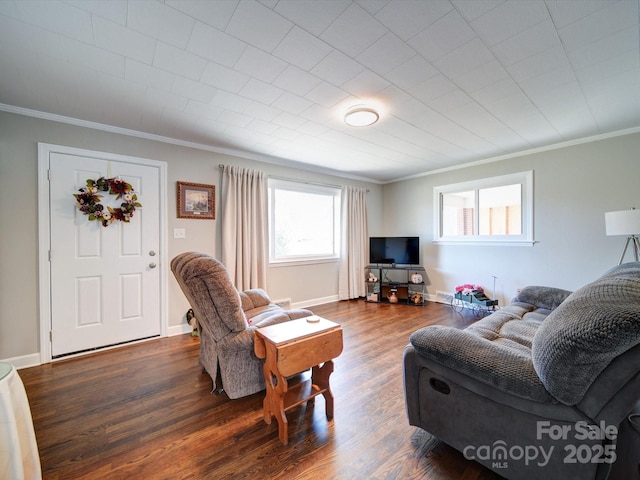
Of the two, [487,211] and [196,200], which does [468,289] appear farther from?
[196,200]

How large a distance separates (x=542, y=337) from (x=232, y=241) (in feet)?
10.8

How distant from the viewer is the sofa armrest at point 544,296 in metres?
2.44

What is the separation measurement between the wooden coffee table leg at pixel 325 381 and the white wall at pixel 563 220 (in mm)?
3555

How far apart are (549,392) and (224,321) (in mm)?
1767

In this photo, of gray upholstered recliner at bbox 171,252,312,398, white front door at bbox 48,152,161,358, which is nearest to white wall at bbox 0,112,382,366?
white front door at bbox 48,152,161,358

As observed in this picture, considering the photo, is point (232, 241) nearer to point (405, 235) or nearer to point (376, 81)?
point (376, 81)

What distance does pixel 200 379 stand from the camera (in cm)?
223

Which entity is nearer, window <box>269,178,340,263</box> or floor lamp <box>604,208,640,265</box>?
floor lamp <box>604,208,640,265</box>

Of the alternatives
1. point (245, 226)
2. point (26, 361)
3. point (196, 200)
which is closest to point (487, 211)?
point (245, 226)

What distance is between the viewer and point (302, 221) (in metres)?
4.60

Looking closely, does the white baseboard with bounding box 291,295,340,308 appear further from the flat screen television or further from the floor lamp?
the floor lamp

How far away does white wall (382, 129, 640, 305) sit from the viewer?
10.3 ft

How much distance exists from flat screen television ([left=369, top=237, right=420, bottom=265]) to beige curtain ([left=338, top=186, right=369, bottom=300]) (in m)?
0.22

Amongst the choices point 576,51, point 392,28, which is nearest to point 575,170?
point 576,51
